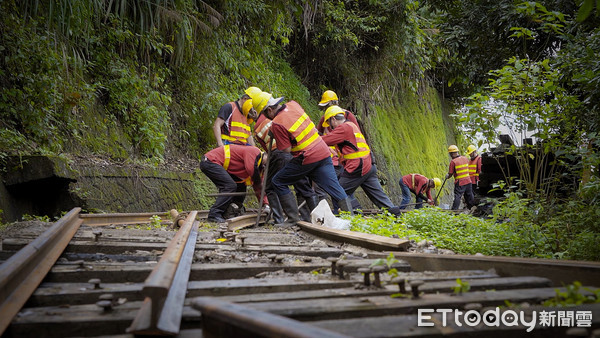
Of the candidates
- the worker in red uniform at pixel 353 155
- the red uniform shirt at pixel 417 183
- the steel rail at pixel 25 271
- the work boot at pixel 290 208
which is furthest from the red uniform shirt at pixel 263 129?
the red uniform shirt at pixel 417 183

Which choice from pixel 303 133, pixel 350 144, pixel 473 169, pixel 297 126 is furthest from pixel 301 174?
pixel 473 169

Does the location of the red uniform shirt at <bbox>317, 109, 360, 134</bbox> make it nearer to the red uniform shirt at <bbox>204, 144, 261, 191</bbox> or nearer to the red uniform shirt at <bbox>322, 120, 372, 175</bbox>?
the red uniform shirt at <bbox>322, 120, 372, 175</bbox>

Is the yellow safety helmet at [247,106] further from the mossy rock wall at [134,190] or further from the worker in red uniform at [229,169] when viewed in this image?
the mossy rock wall at [134,190]

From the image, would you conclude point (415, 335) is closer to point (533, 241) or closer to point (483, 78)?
point (533, 241)

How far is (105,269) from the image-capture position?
2.93 metres

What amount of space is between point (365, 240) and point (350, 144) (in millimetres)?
4682

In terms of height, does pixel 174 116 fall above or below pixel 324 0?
below

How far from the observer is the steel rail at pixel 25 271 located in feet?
6.98

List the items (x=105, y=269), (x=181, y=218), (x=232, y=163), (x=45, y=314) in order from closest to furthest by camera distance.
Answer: (x=45, y=314) < (x=105, y=269) < (x=181, y=218) < (x=232, y=163)

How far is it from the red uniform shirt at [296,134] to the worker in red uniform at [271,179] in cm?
56

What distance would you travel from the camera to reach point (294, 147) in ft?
22.5

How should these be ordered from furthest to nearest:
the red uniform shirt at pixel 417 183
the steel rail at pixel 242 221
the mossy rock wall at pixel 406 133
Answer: the mossy rock wall at pixel 406 133 < the red uniform shirt at pixel 417 183 < the steel rail at pixel 242 221

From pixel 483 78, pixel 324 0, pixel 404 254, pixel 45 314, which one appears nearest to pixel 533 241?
pixel 404 254

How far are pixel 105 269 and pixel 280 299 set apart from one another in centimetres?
123
